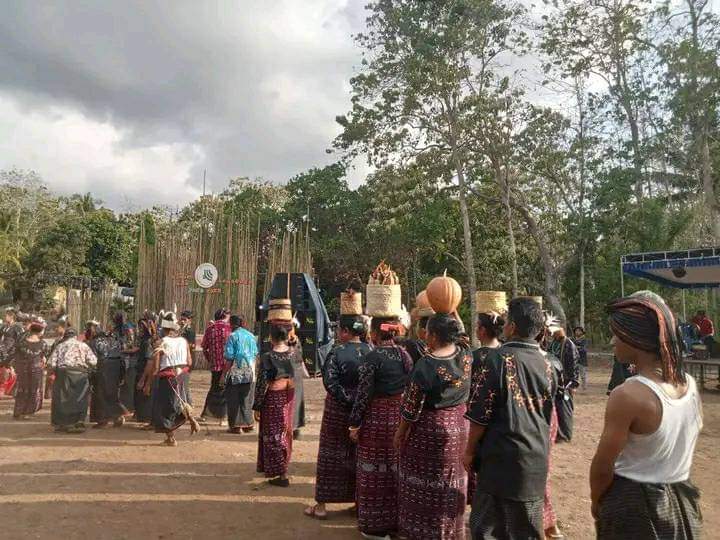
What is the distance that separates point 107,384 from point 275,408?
12.9 ft

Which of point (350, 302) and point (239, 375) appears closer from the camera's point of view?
point (350, 302)

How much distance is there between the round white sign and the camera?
13.3 metres

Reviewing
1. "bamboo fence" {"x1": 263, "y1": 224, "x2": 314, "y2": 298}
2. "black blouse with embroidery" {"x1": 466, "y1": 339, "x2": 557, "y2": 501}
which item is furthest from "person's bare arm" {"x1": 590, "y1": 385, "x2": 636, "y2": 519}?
"bamboo fence" {"x1": 263, "y1": 224, "x2": 314, "y2": 298}

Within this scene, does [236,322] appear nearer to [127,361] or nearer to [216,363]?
[216,363]

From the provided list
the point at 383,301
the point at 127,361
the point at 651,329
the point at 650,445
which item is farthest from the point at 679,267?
the point at 650,445

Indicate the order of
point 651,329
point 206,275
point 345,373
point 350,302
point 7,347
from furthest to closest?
point 206,275, point 7,347, point 350,302, point 345,373, point 651,329

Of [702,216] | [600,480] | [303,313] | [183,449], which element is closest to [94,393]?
[183,449]

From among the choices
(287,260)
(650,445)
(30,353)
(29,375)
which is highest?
(287,260)

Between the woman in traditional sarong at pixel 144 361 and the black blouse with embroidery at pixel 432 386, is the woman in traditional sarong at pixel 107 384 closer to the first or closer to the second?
the woman in traditional sarong at pixel 144 361

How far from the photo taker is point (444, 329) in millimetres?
3863

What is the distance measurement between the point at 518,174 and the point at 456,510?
18855mm

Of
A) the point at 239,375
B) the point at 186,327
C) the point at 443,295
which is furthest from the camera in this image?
the point at 186,327

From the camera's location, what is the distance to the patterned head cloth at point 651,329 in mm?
2287

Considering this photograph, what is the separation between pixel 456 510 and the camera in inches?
152
